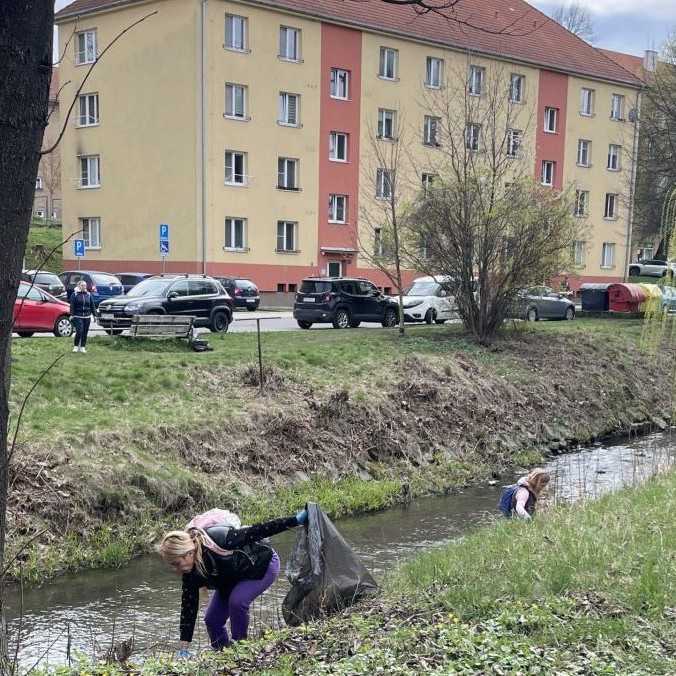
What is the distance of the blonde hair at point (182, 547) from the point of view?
5.84 meters

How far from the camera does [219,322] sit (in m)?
22.7

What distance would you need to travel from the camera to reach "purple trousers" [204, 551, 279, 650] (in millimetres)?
6188

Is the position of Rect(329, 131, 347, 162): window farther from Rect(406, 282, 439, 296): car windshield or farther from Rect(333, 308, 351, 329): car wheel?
Rect(333, 308, 351, 329): car wheel

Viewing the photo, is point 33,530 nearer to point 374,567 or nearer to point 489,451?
point 374,567

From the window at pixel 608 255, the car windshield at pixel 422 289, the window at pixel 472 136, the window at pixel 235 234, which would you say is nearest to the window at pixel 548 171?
the window at pixel 608 255

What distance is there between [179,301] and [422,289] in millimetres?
10103

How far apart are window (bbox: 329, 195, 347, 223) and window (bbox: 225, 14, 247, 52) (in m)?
8.35

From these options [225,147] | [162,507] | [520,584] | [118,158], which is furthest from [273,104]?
[520,584]

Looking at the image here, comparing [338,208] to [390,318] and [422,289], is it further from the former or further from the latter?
[390,318]

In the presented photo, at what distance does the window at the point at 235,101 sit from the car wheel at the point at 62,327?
19.6m

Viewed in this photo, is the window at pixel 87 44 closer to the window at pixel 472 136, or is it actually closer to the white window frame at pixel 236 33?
the white window frame at pixel 236 33

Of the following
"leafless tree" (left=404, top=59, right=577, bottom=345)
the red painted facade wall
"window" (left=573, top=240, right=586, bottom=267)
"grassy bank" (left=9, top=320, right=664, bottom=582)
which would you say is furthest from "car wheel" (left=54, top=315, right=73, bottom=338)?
the red painted facade wall

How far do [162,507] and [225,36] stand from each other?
30559 millimetres

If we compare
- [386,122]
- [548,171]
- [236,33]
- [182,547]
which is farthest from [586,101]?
[182,547]
